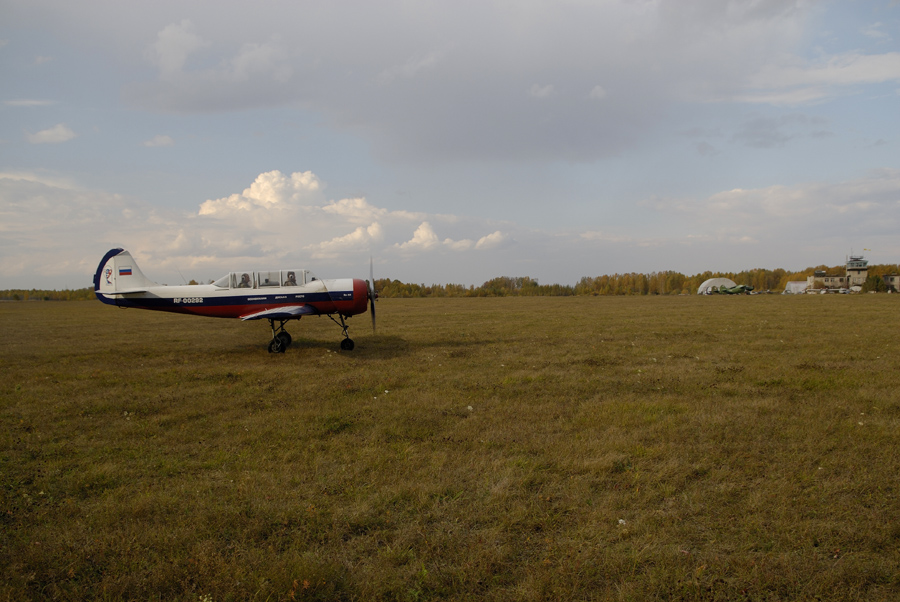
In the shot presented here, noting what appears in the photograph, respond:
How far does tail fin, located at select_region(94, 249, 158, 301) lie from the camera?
16516mm

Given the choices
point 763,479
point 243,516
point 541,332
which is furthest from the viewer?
point 541,332

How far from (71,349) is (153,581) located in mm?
17481

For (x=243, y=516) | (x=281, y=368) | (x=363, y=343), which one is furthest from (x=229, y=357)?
(x=243, y=516)

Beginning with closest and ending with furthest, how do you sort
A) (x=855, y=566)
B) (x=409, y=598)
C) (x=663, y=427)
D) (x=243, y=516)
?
(x=409, y=598), (x=855, y=566), (x=243, y=516), (x=663, y=427)

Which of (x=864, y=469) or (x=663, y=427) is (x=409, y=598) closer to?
(x=663, y=427)

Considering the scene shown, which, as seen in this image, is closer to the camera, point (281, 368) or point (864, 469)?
point (864, 469)

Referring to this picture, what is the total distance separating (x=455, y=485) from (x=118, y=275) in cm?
1676

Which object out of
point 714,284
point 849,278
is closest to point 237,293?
point 714,284

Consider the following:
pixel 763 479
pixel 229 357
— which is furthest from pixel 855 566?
pixel 229 357

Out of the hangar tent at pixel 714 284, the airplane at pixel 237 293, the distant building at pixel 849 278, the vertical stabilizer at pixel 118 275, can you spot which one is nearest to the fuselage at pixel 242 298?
the airplane at pixel 237 293

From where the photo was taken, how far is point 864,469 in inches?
217

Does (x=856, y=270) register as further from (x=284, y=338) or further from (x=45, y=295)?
(x=45, y=295)

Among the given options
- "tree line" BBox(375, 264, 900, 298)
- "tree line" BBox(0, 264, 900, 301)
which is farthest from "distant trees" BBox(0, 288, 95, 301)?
"tree line" BBox(375, 264, 900, 298)

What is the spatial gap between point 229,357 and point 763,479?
14.2 meters
